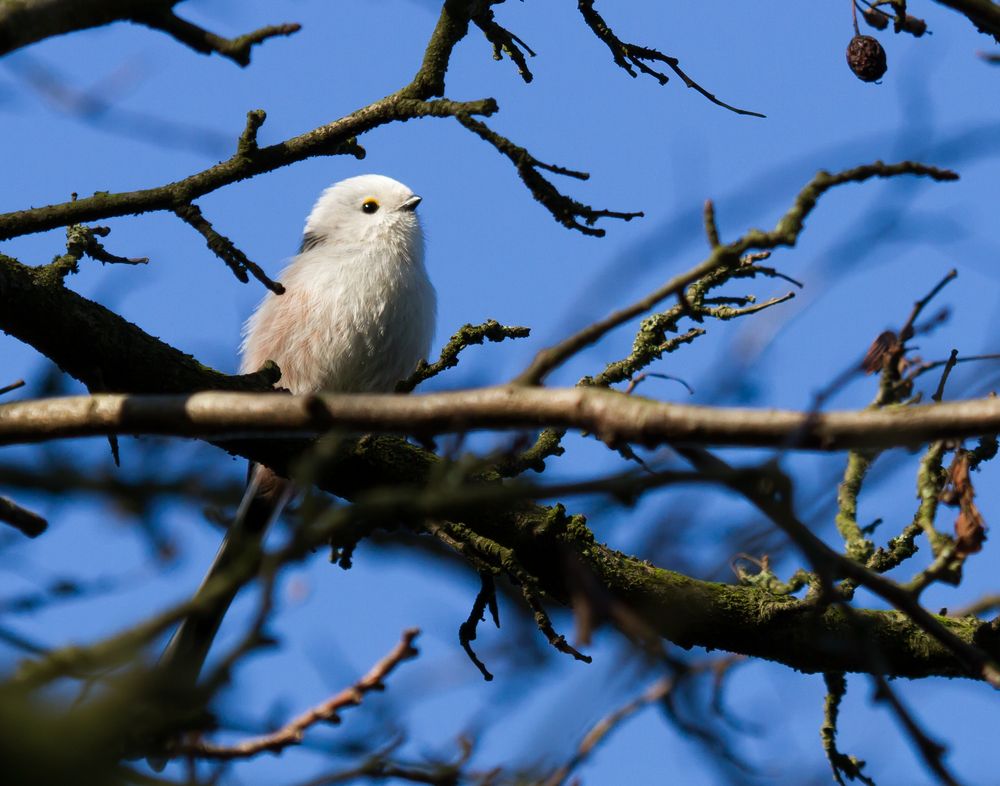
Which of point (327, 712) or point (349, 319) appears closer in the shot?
point (327, 712)

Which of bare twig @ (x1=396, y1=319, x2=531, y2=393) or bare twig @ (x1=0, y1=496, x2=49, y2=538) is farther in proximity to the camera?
bare twig @ (x1=396, y1=319, x2=531, y2=393)

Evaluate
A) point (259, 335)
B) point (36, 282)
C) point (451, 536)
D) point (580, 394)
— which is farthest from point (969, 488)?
point (259, 335)

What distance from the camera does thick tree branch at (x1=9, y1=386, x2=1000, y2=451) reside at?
69.4 inches

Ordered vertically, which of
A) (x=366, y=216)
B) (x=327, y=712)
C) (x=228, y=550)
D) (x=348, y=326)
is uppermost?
(x=366, y=216)

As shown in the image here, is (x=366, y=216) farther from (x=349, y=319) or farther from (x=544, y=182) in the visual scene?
(x=544, y=182)

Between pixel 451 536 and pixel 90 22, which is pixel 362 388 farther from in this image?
pixel 90 22

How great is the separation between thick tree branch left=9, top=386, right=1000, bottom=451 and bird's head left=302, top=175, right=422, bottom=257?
354cm

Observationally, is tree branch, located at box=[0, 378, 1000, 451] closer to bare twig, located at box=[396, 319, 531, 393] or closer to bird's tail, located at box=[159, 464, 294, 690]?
bird's tail, located at box=[159, 464, 294, 690]

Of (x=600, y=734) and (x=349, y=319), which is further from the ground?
(x=349, y=319)

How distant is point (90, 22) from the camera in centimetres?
214

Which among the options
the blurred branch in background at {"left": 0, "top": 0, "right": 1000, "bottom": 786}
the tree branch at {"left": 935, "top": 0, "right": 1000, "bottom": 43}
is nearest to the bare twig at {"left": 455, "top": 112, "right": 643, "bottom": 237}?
the blurred branch in background at {"left": 0, "top": 0, "right": 1000, "bottom": 786}

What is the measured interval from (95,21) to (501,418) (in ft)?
3.40

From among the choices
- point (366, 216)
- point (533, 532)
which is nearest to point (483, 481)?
point (533, 532)

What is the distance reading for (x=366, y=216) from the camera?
5.95m
